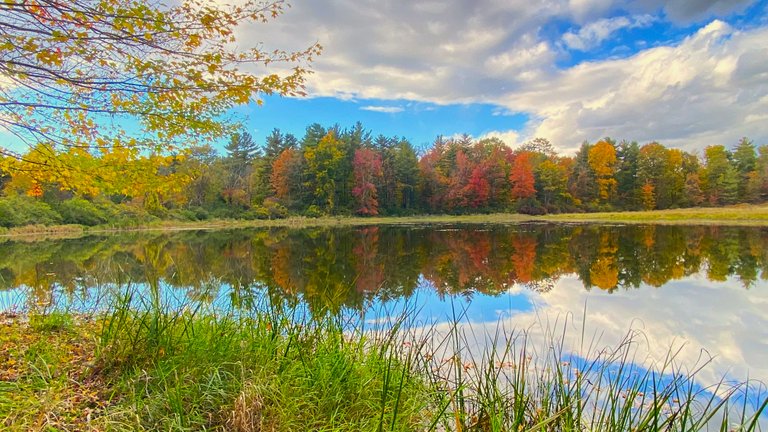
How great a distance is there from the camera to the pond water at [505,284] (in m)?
5.60

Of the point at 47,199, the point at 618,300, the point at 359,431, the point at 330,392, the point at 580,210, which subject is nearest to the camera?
the point at 359,431

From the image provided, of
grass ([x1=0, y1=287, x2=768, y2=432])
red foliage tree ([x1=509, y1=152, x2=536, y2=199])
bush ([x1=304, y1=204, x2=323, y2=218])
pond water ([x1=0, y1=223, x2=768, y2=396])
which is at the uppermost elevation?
red foliage tree ([x1=509, y1=152, x2=536, y2=199])

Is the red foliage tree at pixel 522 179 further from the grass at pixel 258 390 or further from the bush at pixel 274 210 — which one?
the grass at pixel 258 390

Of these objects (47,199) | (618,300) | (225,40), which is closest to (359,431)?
(225,40)

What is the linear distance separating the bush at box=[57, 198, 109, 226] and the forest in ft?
6.27

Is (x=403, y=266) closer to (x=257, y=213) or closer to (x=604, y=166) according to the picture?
(x=257, y=213)

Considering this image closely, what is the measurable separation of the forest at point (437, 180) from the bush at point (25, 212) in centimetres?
527

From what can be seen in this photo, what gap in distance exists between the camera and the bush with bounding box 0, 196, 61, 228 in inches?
1002

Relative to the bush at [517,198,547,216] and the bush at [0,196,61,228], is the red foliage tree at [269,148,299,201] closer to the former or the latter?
the bush at [0,196,61,228]

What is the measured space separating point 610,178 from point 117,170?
61625mm

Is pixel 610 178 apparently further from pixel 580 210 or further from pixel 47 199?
pixel 47 199

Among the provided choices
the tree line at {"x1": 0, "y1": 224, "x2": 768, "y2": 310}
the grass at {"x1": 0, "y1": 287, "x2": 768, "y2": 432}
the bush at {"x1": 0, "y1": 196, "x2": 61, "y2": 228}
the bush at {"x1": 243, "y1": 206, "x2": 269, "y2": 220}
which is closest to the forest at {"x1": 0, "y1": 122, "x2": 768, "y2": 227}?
the bush at {"x1": 243, "y1": 206, "x2": 269, "y2": 220}

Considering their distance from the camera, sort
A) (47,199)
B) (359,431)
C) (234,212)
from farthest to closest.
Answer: (234,212), (47,199), (359,431)

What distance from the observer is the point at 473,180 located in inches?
1914
